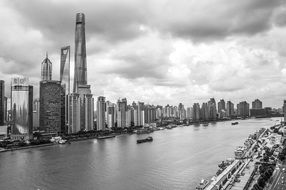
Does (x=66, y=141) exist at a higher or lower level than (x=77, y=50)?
lower

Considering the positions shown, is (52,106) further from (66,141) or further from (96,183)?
(96,183)

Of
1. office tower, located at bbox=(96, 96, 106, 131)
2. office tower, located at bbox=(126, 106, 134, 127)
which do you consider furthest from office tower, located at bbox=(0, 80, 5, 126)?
office tower, located at bbox=(126, 106, 134, 127)

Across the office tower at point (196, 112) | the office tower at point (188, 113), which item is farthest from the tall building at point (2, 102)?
the office tower at point (188, 113)

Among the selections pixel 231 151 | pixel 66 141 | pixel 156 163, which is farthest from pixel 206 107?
pixel 156 163

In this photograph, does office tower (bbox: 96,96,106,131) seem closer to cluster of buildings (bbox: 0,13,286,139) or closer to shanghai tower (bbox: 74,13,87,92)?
cluster of buildings (bbox: 0,13,286,139)

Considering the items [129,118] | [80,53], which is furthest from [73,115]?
[80,53]

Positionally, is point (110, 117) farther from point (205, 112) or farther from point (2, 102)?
point (205, 112)

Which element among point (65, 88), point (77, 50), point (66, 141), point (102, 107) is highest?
point (77, 50)

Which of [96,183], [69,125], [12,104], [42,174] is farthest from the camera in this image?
[69,125]
